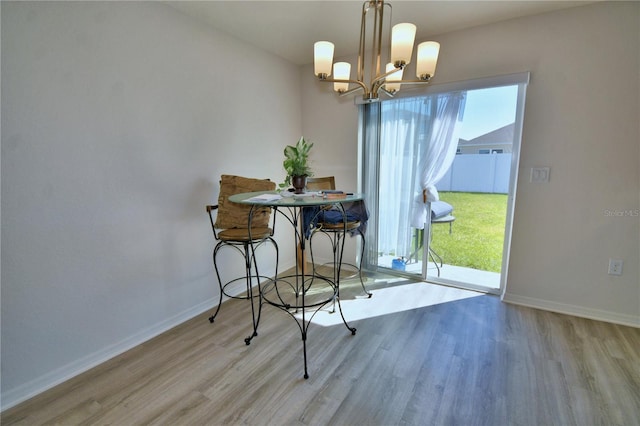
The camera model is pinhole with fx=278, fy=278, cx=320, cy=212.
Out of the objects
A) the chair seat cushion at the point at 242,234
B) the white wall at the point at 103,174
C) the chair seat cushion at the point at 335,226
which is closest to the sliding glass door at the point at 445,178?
the chair seat cushion at the point at 335,226

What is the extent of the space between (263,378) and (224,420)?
12.3 inches

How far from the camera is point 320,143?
133 inches

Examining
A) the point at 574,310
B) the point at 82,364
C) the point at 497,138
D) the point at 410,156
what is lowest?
the point at 82,364

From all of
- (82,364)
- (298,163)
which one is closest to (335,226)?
(298,163)

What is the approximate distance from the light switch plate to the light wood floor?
1.14m

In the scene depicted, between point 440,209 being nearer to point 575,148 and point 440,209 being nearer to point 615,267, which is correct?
point 575,148

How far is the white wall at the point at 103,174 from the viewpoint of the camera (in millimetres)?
1467

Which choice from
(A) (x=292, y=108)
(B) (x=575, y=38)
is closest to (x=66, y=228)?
(A) (x=292, y=108)

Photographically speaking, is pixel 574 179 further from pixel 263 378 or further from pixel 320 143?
pixel 263 378

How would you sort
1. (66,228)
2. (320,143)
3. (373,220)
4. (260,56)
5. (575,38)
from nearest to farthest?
(66,228)
(575,38)
(260,56)
(373,220)
(320,143)

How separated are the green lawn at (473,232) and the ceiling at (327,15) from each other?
1489 millimetres

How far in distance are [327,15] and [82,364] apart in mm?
2990

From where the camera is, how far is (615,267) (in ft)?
7.10

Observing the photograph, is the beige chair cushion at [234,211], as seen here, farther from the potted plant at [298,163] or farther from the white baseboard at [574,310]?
the white baseboard at [574,310]
